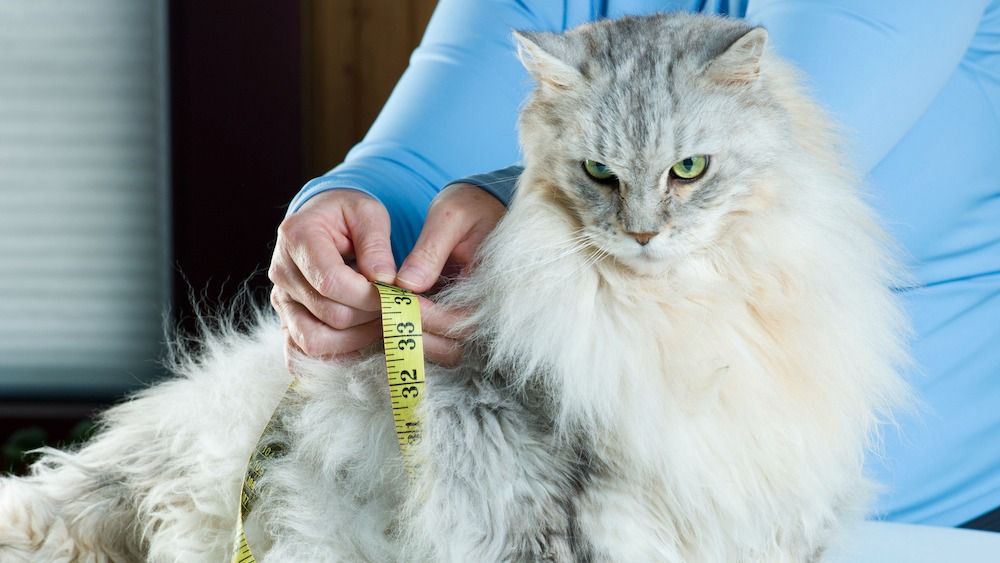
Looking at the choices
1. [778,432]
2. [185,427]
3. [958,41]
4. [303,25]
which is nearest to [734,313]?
[778,432]

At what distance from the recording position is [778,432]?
91 cm

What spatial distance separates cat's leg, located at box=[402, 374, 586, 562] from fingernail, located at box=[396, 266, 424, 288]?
12 cm

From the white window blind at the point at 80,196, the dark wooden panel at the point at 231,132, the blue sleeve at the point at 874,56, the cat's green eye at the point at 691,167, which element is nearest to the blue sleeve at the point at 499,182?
the cat's green eye at the point at 691,167

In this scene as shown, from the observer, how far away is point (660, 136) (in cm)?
88

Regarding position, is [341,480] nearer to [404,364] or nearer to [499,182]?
[404,364]

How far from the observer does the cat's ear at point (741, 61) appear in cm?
85

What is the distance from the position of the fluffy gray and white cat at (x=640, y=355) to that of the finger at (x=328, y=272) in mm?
76

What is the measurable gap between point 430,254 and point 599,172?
0.66 feet

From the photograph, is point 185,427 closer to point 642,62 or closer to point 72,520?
point 72,520

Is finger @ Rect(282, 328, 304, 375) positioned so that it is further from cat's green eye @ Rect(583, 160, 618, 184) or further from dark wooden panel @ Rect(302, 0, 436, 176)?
dark wooden panel @ Rect(302, 0, 436, 176)

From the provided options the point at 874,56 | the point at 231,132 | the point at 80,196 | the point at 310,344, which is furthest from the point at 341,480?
the point at 80,196

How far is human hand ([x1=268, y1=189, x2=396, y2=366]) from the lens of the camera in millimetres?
965

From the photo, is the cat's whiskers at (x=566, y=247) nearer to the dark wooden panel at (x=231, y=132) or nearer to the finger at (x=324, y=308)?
the finger at (x=324, y=308)

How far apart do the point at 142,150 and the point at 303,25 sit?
0.69 metres
